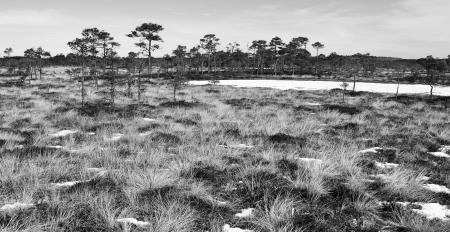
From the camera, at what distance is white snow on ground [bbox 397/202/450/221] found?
4.24m

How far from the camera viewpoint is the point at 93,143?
7988mm

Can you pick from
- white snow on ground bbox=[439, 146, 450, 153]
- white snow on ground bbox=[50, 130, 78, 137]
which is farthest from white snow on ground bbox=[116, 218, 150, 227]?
white snow on ground bbox=[439, 146, 450, 153]

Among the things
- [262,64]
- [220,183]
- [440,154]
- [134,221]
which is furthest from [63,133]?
[262,64]

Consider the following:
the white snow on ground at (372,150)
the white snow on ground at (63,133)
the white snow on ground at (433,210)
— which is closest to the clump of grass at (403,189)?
the white snow on ground at (433,210)

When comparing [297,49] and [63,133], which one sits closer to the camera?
[63,133]

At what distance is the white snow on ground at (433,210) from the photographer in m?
4.24

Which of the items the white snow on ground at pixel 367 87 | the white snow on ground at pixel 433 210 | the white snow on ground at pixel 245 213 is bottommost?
the white snow on ground at pixel 245 213

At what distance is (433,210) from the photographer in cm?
446

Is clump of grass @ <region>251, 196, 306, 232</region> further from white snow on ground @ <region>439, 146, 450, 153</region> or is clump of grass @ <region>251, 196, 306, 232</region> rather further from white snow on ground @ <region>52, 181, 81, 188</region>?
white snow on ground @ <region>439, 146, 450, 153</region>

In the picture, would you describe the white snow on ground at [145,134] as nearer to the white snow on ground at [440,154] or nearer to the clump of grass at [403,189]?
the clump of grass at [403,189]

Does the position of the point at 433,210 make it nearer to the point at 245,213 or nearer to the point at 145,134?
the point at 245,213

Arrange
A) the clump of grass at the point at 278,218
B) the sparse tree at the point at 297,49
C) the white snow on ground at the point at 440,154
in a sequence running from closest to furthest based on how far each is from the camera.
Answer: the clump of grass at the point at 278,218, the white snow on ground at the point at 440,154, the sparse tree at the point at 297,49

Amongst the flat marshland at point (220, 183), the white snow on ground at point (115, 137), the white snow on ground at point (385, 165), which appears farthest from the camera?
the white snow on ground at point (115, 137)

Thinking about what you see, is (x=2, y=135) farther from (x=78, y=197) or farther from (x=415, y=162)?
(x=415, y=162)
